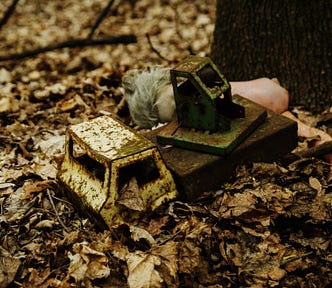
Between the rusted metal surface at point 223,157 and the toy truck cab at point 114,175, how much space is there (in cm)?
10

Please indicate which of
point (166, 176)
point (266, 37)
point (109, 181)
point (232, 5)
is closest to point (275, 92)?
point (266, 37)

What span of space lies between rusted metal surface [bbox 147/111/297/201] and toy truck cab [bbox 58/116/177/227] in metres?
0.10

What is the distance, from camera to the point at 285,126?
3.55 metres

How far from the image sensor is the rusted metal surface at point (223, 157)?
3.20 metres

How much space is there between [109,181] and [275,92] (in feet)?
6.23

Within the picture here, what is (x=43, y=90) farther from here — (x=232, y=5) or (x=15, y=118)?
(x=232, y=5)

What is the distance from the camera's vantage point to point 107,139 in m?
3.09

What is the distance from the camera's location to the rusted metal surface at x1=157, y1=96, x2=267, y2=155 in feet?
10.7

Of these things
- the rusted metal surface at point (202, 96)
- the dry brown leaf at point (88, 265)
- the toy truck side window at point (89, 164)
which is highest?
the rusted metal surface at point (202, 96)

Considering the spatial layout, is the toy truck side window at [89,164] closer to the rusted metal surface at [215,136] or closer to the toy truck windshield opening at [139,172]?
the toy truck windshield opening at [139,172]

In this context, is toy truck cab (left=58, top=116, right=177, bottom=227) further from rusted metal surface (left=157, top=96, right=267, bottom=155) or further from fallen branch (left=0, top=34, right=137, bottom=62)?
fallen branch (left=0, top=34, right=137, bottom=62)

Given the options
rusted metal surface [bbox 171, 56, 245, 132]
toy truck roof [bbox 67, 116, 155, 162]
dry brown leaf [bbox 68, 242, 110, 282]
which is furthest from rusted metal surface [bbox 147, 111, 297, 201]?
dry brown leaf [bbox 68, 242, 110, 282]

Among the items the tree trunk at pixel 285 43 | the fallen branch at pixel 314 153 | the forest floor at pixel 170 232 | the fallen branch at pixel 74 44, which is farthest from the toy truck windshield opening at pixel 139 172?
the fallen branch at pixel 74 44

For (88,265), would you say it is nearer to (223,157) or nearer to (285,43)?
(223,157)
